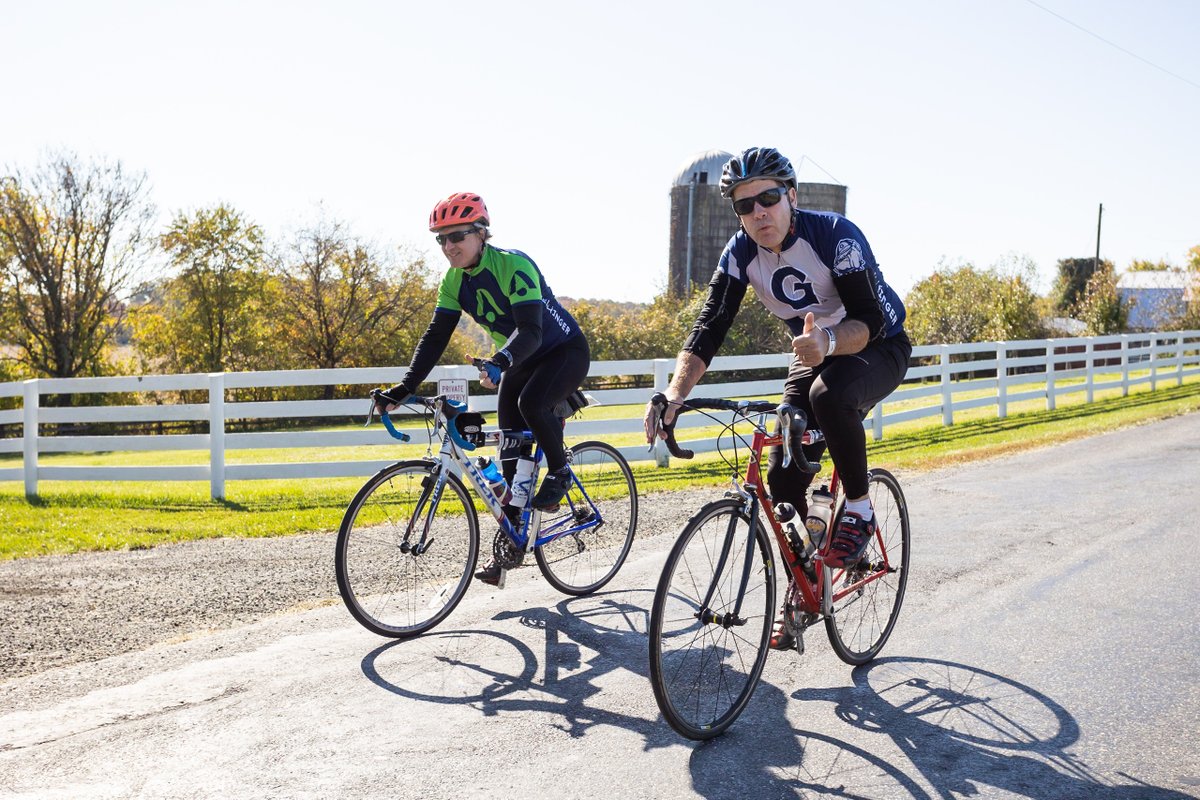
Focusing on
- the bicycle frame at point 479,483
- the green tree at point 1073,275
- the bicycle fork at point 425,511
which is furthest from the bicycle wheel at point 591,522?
the green tree at point 1073,275

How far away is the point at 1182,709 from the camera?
4.13 meters

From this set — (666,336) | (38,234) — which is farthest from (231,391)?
(666,336)

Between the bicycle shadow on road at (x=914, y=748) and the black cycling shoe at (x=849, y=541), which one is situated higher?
the black cycling shoe at (x=849, y=541)

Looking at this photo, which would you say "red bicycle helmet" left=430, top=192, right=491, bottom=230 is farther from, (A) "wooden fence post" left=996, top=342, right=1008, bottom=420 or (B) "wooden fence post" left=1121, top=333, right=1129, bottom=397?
(B) "wooden fence post" left=1121, top=333, right=1129, bottom=397

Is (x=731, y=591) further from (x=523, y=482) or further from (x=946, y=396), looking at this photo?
(x=946, y=396)

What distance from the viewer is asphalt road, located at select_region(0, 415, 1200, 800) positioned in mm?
3533

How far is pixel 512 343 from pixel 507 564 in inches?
46.4

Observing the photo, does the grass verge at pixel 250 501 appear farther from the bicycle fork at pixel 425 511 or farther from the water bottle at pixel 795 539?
the water bottle at pixel 795 539

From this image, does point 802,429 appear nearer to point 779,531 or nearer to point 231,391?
point 779,531

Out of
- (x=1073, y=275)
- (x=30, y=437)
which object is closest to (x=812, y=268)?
(x=30, y=437)

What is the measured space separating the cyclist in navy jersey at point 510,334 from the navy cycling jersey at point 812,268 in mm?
1452

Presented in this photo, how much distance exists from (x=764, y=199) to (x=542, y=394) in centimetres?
209

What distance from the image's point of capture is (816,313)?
4.38 meters

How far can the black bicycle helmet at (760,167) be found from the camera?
4.05 metres
